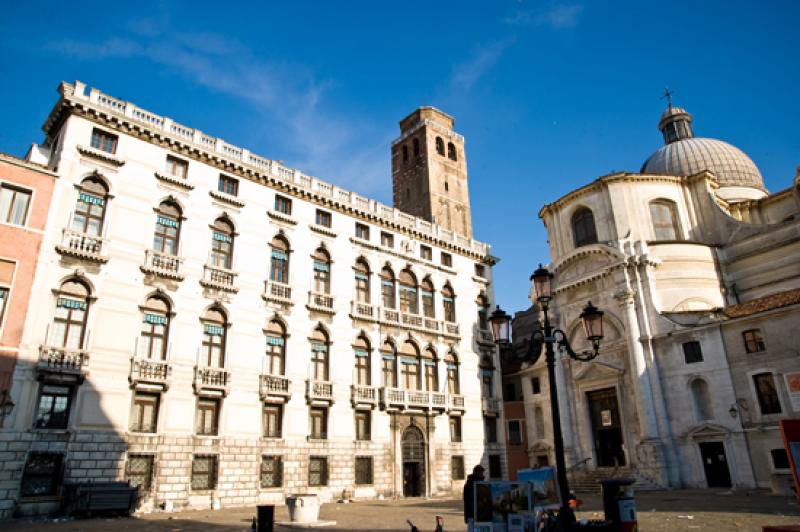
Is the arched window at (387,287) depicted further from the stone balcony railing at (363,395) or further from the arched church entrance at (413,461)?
the arched church entrance at (413,461)

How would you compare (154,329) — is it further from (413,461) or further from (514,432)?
(514,432)

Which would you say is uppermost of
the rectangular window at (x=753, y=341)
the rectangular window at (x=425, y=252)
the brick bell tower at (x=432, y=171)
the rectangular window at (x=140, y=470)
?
the brick bell tower at (x=432, y=171)

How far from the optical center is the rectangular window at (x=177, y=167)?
2381 cm

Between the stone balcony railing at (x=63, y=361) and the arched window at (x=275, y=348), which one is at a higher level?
the arched window at (x=275, y=348)

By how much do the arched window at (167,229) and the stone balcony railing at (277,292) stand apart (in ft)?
14.0

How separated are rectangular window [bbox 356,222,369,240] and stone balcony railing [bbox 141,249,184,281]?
10.4 metres

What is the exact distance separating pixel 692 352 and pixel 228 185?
24590 mm

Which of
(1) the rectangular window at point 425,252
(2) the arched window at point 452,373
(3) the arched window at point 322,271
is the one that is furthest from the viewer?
(1) the rectangular window at point 425,252

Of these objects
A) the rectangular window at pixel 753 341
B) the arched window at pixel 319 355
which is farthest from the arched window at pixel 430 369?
→ the rectangular window at pixel 753 341

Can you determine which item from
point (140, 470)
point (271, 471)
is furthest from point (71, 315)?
point (271, 471)

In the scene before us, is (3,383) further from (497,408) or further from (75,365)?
(497,408)

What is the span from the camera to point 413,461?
28.7m

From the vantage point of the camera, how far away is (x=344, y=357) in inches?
1069

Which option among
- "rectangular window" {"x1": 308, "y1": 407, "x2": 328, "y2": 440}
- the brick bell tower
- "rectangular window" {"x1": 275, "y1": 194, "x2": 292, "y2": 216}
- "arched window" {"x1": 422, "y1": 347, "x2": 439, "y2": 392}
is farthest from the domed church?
"rectangular window" {"x1": 275, "y1": 194, "x2": 292, "y2": 216}
